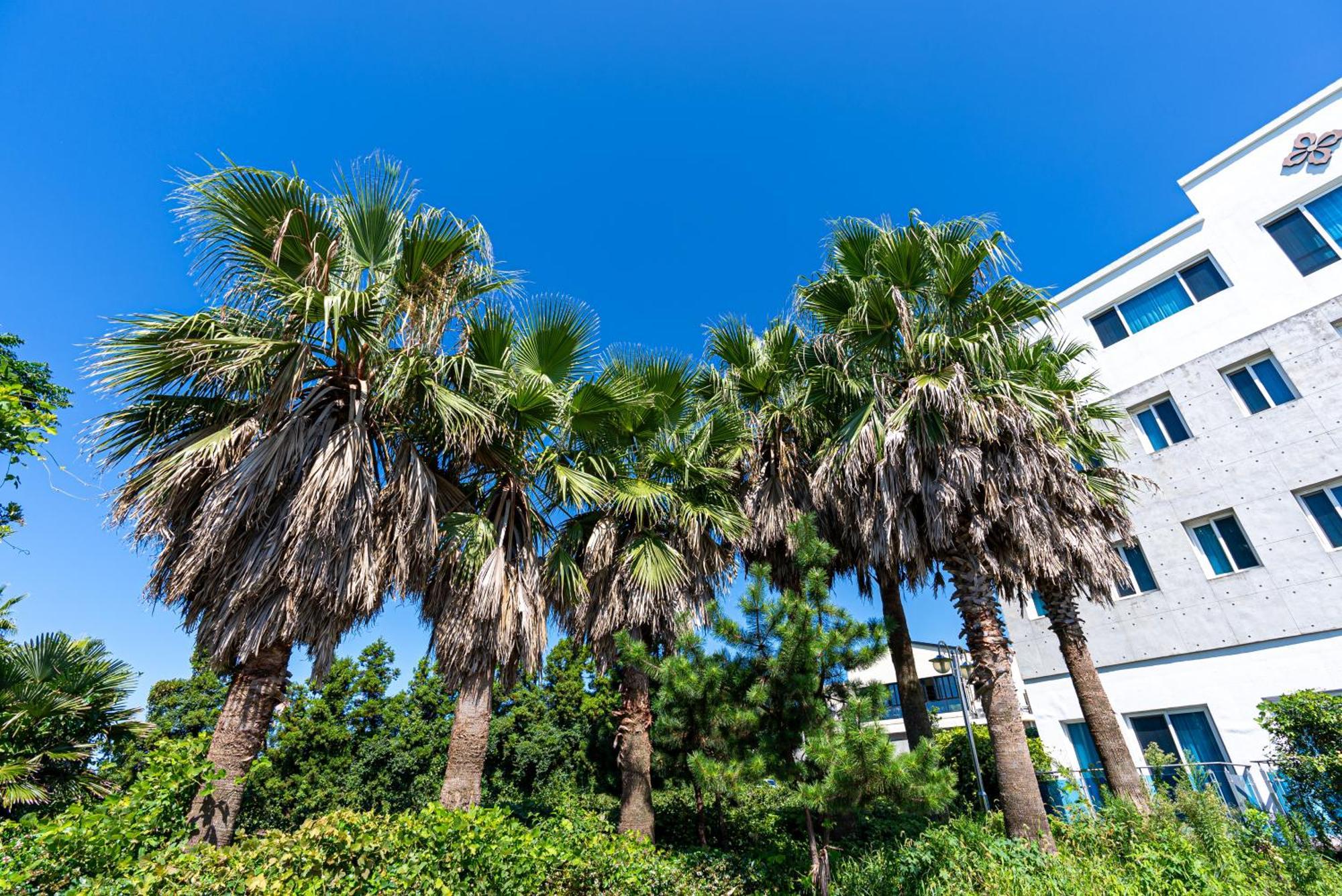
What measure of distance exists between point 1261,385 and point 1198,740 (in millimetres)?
7572

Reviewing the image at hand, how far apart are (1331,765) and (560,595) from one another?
10.9 meters

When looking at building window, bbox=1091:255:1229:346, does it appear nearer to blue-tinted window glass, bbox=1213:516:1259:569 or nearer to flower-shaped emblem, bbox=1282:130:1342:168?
flower-shaped emblem, bbox=1282:130:1342:168

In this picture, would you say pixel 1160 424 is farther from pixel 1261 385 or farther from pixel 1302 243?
pixel 1302 243

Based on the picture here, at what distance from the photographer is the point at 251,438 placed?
662 cm

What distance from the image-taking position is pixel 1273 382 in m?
12.1

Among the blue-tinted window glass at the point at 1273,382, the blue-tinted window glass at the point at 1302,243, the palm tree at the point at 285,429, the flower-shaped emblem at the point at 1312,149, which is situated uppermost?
the flower-shaped emblem at the point at 1312,149

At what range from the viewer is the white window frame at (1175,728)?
11.2 m

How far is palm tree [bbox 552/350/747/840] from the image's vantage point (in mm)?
8867

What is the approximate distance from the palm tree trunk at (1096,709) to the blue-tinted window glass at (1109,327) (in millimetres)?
8383

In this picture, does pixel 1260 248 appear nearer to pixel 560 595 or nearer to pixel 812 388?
pixel 812 388

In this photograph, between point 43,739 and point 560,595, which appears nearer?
point 43,739

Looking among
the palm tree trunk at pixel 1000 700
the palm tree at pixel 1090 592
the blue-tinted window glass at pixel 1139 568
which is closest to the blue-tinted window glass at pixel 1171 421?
the blue-tinted window glass at pixel 1139 568

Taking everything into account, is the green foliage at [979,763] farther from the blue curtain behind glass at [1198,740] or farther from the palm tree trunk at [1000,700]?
the palm tree trunk at [1000,700]

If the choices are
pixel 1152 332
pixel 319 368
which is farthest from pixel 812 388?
pixel 1152 332
